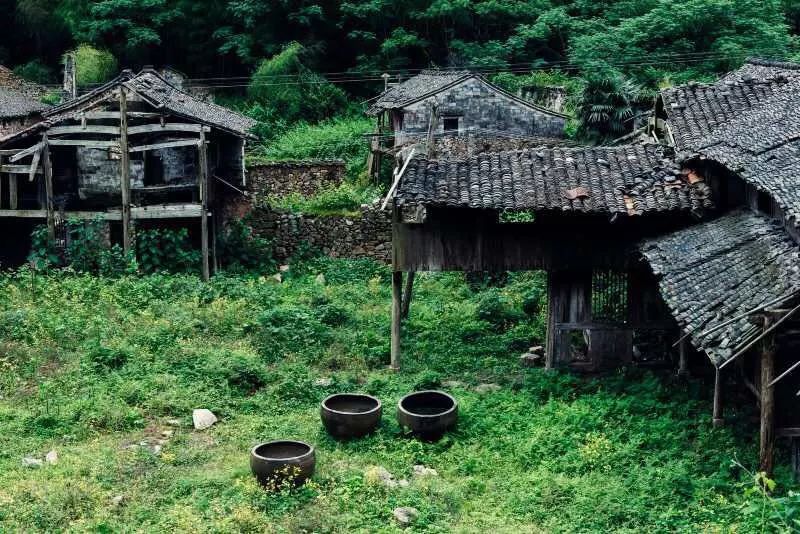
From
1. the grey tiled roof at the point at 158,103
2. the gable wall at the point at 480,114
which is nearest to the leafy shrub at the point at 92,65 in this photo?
the grey tiled roof at the point at 158,103

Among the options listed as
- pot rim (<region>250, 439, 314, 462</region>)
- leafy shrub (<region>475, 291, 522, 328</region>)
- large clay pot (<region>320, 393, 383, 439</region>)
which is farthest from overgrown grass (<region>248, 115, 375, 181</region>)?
pot rim (<region>250, 439, 314, 462</region>)

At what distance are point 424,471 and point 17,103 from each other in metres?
25.9

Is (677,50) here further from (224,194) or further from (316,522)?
(316,522)

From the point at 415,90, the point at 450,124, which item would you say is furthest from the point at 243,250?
the point at 415,90

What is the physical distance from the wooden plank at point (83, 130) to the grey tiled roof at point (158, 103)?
0.78 feet

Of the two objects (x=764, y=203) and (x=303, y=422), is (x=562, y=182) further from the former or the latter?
(x=303, y=422)

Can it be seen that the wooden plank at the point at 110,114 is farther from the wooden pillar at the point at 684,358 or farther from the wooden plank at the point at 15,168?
the wooden pillar at the point at 684,358

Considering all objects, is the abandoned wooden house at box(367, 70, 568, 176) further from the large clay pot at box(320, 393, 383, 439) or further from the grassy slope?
the large clay pot at box(320, 393, 383, 439)

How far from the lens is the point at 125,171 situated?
74.8 ft

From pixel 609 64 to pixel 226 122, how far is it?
16.9 metres

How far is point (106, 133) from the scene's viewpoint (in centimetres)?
2288

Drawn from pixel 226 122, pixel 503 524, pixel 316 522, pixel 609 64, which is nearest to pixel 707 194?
pixel 503 524

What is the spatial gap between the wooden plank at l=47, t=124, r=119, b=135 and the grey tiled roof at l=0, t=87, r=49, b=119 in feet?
29.2

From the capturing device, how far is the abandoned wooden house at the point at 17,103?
31.4m
